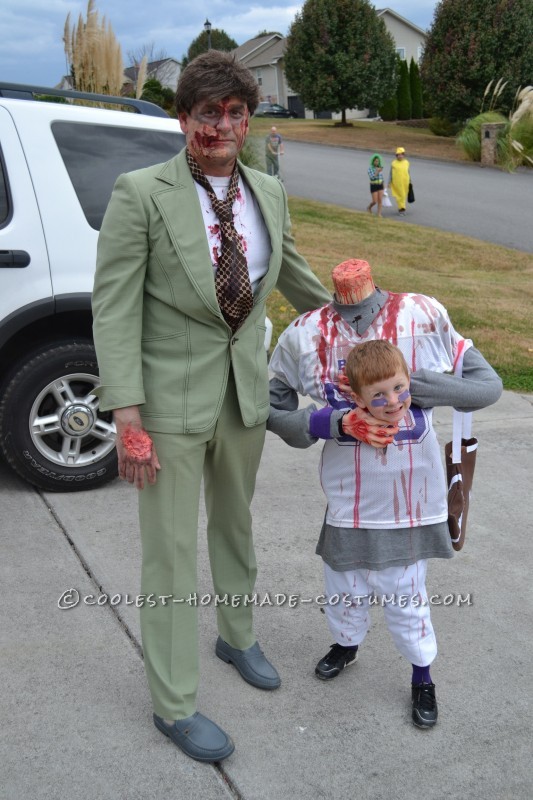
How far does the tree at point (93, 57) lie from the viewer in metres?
9.85

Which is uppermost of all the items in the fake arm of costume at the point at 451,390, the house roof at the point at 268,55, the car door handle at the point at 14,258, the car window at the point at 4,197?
the house roof at the point at 268,55

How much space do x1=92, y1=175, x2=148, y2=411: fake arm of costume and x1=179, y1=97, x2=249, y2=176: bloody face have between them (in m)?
0.22

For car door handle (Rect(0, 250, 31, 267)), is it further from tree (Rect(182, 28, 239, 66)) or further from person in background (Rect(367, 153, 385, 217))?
tree (Rect(182, 28, 239, 66))

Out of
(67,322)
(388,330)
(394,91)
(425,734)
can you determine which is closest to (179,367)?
(388,330)

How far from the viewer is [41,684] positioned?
9.96 ft

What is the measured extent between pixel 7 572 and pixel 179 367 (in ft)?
5.52

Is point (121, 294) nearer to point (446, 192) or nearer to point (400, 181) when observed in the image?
point (400, 181)

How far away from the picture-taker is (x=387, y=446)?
8.96 feet

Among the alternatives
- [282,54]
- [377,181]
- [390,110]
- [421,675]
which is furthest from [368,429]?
[282,54]

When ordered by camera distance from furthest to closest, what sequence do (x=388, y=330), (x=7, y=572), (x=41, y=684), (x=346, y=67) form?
(x=346, y=67)
(x=7, y=572)
(x=41, y=684)
(x=388, y=330)

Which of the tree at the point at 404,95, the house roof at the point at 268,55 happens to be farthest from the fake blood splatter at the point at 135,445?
the house roof at the point at 268,55

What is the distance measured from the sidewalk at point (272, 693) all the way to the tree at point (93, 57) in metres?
6.87

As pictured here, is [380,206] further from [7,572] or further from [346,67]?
[346,67]

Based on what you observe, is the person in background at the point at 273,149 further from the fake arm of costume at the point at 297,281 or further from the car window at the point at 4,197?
the fake arm of costume at the point at 297,281
